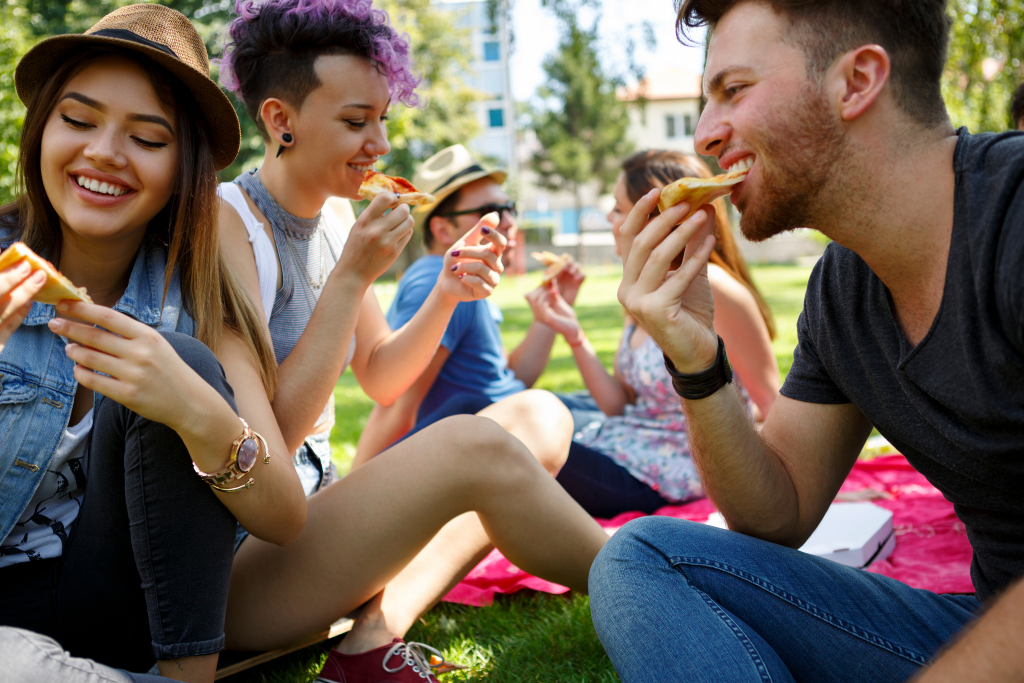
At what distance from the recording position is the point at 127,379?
5.81 feet

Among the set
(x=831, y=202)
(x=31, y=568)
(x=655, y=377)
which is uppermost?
(x=831, y=202)

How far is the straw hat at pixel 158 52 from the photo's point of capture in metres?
2.20

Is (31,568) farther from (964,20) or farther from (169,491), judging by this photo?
(964,20)

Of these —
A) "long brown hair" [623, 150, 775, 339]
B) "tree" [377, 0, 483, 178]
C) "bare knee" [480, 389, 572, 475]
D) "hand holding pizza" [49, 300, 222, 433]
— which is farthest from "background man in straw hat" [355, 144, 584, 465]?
"tree" [377, 0, 483, 178]

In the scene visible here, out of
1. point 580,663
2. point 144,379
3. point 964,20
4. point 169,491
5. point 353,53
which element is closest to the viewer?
point 144,379

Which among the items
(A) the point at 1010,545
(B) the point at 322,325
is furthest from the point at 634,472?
(A) the point at 1010,545

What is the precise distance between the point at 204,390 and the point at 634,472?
2704 mm

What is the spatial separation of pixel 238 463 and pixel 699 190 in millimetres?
1466

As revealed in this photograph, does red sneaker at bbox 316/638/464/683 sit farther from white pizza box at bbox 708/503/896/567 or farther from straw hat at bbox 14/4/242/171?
straw hat at bbox 14/4/242/171

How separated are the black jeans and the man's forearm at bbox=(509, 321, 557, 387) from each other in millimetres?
3254

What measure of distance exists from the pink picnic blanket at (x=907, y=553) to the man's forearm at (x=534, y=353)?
4.70ft

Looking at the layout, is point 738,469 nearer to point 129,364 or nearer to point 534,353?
point 129,364

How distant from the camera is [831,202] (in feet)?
6.58

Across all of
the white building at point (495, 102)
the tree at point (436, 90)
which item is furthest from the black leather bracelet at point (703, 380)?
the white building at point (495, 102)
